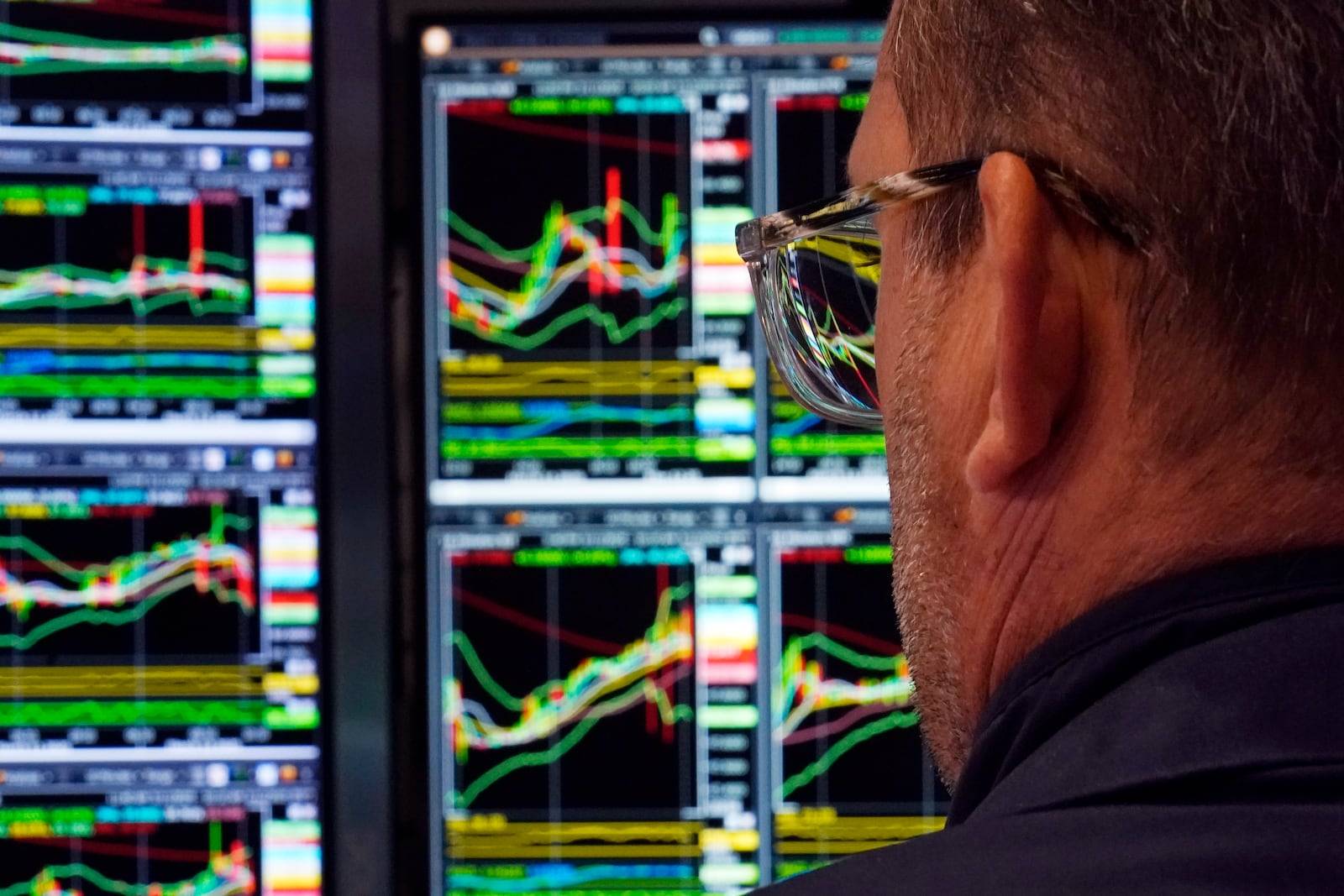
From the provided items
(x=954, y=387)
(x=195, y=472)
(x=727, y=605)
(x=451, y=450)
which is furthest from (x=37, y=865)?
(x=954, y=387)

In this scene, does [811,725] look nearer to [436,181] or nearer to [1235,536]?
[436,181]

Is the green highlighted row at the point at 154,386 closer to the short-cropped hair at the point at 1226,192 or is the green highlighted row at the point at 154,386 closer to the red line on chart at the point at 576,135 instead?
the red line on chart at the point at 576,135

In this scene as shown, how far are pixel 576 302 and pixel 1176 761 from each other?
0.75 m

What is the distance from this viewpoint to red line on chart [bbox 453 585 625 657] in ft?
3.61

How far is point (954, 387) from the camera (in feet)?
1.83

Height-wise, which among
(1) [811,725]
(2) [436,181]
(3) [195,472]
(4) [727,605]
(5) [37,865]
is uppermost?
(2) [436,181]

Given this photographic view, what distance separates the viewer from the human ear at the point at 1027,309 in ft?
1.60

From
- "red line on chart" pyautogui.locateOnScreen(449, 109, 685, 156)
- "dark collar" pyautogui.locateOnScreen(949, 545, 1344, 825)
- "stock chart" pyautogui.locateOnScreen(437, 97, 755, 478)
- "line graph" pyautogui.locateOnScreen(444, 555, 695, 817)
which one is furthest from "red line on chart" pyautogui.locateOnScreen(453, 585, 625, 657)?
"dark collar" pyautogui.locateOnScreen(949, 545, 1344, 825)

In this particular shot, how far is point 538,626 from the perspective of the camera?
1.10 meters

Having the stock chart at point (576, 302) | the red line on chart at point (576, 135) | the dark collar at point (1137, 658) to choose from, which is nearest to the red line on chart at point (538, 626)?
the stock chart at point (576, 302)

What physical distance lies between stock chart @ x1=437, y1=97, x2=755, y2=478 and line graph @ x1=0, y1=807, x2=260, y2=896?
1.21 ft

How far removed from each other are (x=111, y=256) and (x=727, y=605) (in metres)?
0.59

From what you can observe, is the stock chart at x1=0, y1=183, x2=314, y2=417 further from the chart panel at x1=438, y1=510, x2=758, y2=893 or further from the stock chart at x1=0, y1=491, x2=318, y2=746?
the chart panel at x1=438, y1=510, x2=758, y2=893

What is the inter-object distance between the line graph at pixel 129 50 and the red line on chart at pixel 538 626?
0.45 metres
